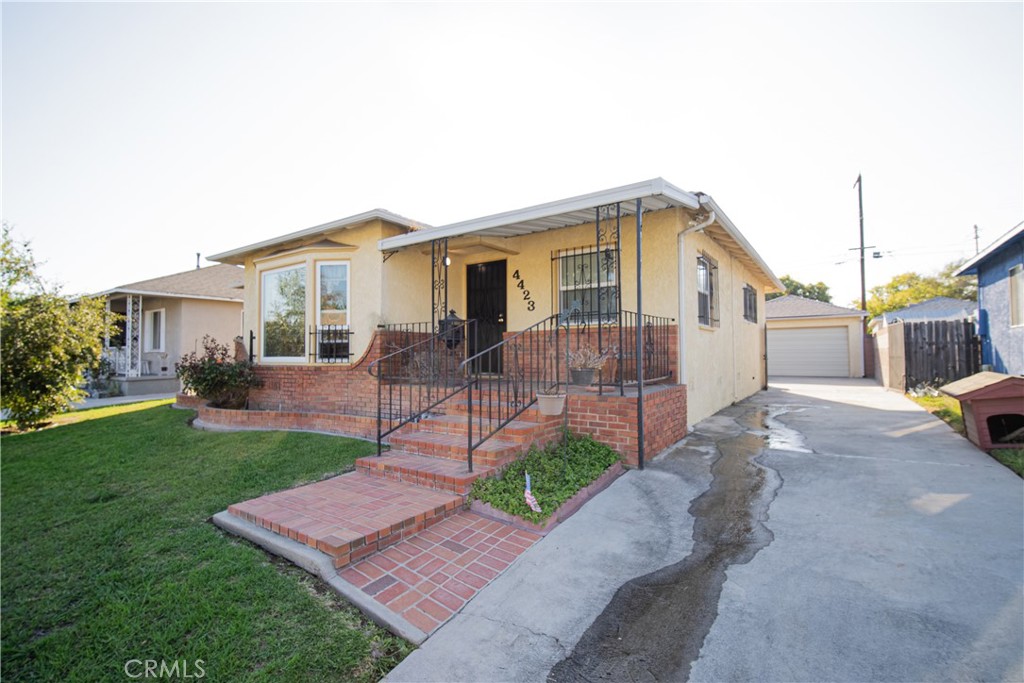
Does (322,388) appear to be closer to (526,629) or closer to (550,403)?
(550,403)

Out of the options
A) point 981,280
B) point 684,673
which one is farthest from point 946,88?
point 684,673

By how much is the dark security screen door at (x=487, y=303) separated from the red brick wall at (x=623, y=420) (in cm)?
318

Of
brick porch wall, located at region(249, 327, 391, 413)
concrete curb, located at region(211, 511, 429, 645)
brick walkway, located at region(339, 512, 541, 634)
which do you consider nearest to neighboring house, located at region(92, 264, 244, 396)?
brick porch wall, located at region(249, 327, 391, 413)

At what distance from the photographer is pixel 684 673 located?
6.81 ft

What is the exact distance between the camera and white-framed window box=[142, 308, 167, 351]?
15.1m

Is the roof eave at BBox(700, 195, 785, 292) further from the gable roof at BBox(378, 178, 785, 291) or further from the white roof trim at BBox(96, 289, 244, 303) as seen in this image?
the white roof trim at BBox(96, 289, 244, 303)

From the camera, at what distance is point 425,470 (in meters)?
4.33

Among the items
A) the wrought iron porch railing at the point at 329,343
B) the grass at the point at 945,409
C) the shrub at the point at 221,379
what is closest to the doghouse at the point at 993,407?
the grass at the point at 945,409

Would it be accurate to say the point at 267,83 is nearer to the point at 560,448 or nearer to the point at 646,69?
the point at 646,69

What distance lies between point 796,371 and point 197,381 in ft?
67.8

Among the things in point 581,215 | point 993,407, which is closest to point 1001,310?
point 993,407

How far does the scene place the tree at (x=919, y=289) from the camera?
29.7 m

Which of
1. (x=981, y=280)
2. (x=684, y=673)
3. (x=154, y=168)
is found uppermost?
(x=154, y=168)

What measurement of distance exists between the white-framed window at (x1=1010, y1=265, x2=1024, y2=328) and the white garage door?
10152 mm
